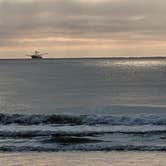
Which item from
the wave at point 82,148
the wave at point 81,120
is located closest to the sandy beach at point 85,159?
the wave at point 82,148

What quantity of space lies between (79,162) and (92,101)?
36.2m

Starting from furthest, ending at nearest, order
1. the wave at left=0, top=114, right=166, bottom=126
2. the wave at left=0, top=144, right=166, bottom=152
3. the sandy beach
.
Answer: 1. the wave at left=0, top=114, right=166, bottom=126
2. the wave at left=0, top=144, right=166, bottom=152
3. the sandy beach

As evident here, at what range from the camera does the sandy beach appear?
20.5m

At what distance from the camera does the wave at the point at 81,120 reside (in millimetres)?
34469

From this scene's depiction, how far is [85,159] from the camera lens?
21.4 meters

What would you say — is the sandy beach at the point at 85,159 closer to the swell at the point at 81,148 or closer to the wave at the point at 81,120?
the swell at the point at 81,148

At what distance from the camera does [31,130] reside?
3059cm

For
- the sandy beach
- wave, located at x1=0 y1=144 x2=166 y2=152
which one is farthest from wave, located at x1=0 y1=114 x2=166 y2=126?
the sandy beach

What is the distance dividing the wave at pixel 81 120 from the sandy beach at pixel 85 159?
11420 mm

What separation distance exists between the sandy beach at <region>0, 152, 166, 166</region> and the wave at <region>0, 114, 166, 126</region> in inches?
450

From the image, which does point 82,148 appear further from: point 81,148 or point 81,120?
point 81,120

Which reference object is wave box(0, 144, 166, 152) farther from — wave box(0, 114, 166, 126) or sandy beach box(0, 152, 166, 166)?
wave box(0, 114, 166, 126)

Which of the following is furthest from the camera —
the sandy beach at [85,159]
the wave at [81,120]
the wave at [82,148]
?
the wave at [81,120]

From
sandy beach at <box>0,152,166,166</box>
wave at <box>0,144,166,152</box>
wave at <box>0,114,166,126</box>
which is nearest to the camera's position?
sandy beach at <box>0,152,166,166</box>
